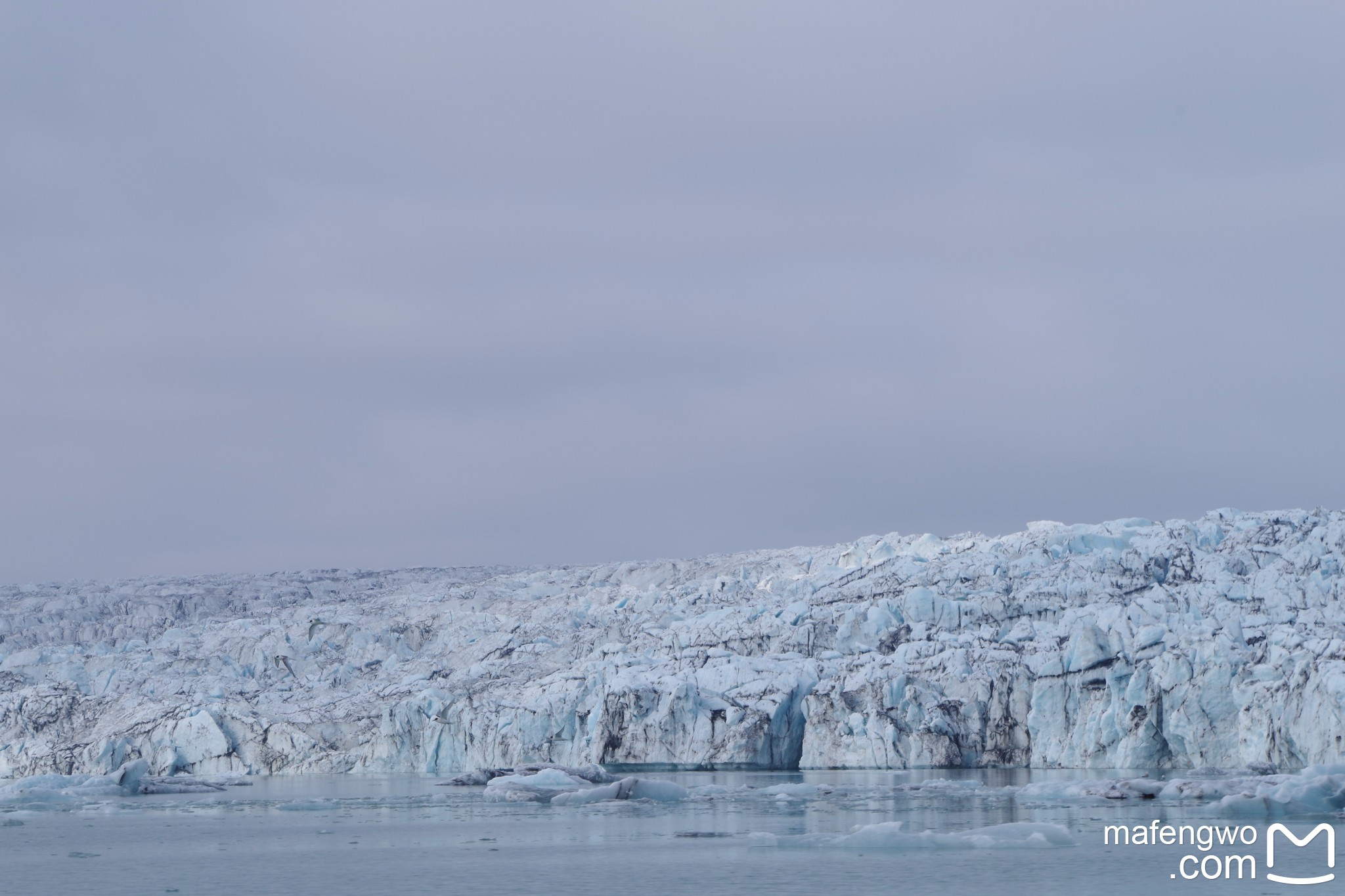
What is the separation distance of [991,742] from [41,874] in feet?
68.9

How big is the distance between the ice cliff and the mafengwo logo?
8.96 m

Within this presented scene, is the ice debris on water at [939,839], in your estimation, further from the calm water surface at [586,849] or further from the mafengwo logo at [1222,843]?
the mafengwo logo at [1222,843]

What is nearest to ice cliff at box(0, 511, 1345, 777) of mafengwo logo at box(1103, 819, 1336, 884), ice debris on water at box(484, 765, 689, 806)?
ice debris on water at box(484, 765, 689, 806)

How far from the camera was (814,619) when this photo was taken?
35625 millimetres

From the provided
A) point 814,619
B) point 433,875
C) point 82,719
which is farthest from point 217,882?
point 82,719

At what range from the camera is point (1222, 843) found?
1523 cm

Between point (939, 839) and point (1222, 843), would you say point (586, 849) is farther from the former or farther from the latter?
point (1222, 843)

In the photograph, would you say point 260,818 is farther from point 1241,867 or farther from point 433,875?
point 1241,867

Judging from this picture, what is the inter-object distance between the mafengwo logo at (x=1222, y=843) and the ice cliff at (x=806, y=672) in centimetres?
896

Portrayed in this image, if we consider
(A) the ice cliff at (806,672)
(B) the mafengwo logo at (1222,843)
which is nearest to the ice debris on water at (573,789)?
(A) the ice cliff at (806,672)

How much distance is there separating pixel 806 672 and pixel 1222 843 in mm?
17272

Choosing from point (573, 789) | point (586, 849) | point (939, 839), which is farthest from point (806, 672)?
point (939, 839)

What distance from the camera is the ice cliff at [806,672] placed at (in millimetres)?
27562

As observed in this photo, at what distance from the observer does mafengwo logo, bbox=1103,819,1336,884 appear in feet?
42.7
